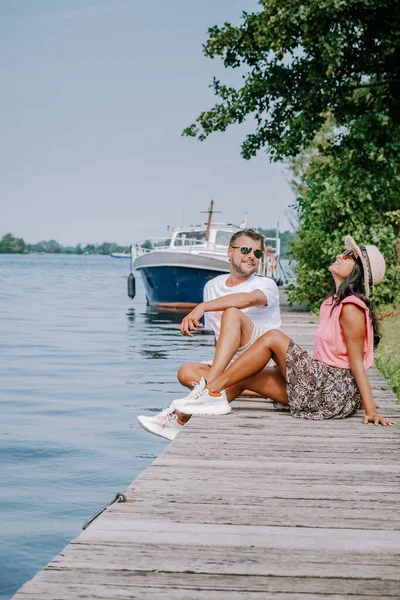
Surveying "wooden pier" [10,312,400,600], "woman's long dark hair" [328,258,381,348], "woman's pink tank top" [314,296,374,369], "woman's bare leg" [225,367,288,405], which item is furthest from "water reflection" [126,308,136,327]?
"wooden pier" [10,312,400,600]

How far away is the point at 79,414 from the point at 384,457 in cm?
625

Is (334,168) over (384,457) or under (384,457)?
over

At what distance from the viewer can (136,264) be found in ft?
103

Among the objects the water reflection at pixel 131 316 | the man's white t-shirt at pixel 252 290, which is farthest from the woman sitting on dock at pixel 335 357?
the water reflection at pixel 131 316

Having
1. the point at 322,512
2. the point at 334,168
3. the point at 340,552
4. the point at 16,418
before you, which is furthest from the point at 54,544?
the point at 334,168

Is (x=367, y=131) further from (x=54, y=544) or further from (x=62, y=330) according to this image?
(x=54, y=544)

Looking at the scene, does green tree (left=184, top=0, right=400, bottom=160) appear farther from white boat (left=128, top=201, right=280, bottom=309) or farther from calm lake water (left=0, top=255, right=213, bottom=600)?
white boat (left=128, top=201, right=280, bottom=309)

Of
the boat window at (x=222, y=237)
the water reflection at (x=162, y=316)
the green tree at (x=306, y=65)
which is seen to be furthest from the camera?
the boat window at (x=222, y=237)

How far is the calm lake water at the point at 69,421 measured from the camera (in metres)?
6.50

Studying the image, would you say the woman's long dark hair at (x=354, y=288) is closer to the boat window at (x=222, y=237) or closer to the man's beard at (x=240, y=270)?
the man's beard at (x=240, y=270)

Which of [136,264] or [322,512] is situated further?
[136,264]

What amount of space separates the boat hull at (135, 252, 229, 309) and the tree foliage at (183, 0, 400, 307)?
7.94 metres

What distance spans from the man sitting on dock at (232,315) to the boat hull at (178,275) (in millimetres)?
19852

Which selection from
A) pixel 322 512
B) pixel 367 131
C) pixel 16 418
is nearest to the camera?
pixel 322 512
